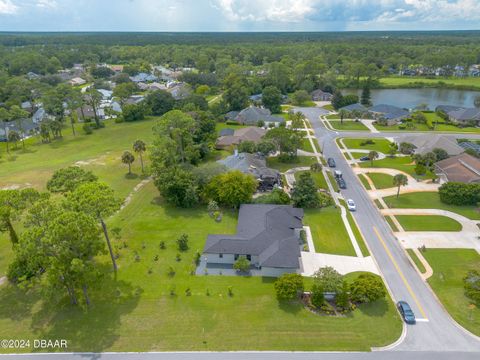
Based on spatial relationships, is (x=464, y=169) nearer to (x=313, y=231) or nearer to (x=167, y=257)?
(x=313, y=231)

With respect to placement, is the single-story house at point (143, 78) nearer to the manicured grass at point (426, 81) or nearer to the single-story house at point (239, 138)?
the single-story house at point (239, 138)

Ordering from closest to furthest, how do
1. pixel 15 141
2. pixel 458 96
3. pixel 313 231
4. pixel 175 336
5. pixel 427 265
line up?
1. pixel 175 336
2. pixel 427 265
3. pixel 313 231
4. pixel 15 141
5. pixel 458 96

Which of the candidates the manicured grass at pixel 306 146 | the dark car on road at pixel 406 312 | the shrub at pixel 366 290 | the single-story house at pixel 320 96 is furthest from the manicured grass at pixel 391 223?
the single-story house at pixel 320 96

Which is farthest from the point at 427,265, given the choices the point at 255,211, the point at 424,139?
the point at 424,139

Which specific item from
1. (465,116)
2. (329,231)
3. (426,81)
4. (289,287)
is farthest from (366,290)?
(426,81)

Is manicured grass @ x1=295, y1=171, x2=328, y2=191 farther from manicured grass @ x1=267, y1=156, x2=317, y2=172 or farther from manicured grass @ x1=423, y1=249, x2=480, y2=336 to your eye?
manicured grass @ x1=423, y1=249, x2=480, y2=336

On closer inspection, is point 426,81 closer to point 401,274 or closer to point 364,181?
point 364,181
